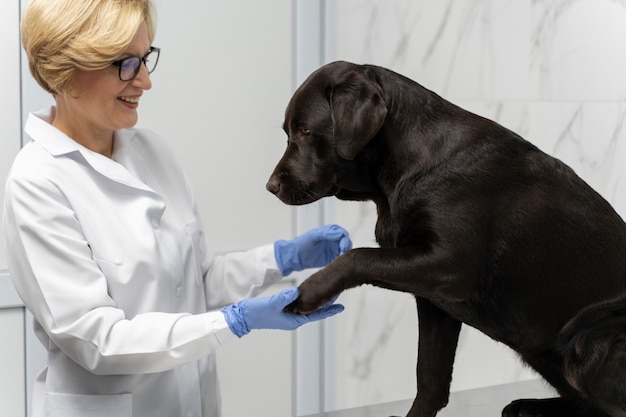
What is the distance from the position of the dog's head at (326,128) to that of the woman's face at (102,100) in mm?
455

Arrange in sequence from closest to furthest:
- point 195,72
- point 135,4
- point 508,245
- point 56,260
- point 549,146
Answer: point 508,245, point 56,260, point 135,4, point 195,72, point 549,146

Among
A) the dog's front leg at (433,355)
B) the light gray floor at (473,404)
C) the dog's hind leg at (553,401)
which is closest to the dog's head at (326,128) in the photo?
the dog's front leg at (433,355)

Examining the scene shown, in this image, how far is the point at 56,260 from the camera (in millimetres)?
1500

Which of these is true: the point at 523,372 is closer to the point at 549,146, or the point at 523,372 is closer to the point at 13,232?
the point at 549,146

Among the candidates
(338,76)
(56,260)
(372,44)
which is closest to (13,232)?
(56,260)

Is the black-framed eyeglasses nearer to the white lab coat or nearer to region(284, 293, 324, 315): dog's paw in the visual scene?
the white lab coat

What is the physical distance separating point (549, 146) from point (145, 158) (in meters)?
1.48

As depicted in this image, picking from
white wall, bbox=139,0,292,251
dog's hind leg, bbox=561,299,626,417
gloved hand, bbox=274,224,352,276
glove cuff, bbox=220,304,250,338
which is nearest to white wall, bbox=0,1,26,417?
white wall, bbox=139,0,292,251

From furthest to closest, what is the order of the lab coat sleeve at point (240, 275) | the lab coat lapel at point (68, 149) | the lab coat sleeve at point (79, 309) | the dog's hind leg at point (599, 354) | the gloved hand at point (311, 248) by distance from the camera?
the lab coat sleeve at point (240, 275) < the gloved hand at point (311, 248) < the lab coat lapel at point (68, 149) < the lab coat sleeve at point (79, 309) < the dog's hind leg at point (599, 354)

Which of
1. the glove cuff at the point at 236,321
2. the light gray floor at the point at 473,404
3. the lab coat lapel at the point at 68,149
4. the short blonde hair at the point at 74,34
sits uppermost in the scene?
the short blonde hair at the point at 74,34

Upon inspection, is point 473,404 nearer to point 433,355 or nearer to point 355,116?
point 433,355

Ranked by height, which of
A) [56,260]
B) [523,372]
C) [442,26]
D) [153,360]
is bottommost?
[523,372]

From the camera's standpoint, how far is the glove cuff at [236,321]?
1.49 meters

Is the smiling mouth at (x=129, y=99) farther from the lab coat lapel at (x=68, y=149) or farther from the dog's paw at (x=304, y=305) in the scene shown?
the dog's paw at (x=304, y=305)
